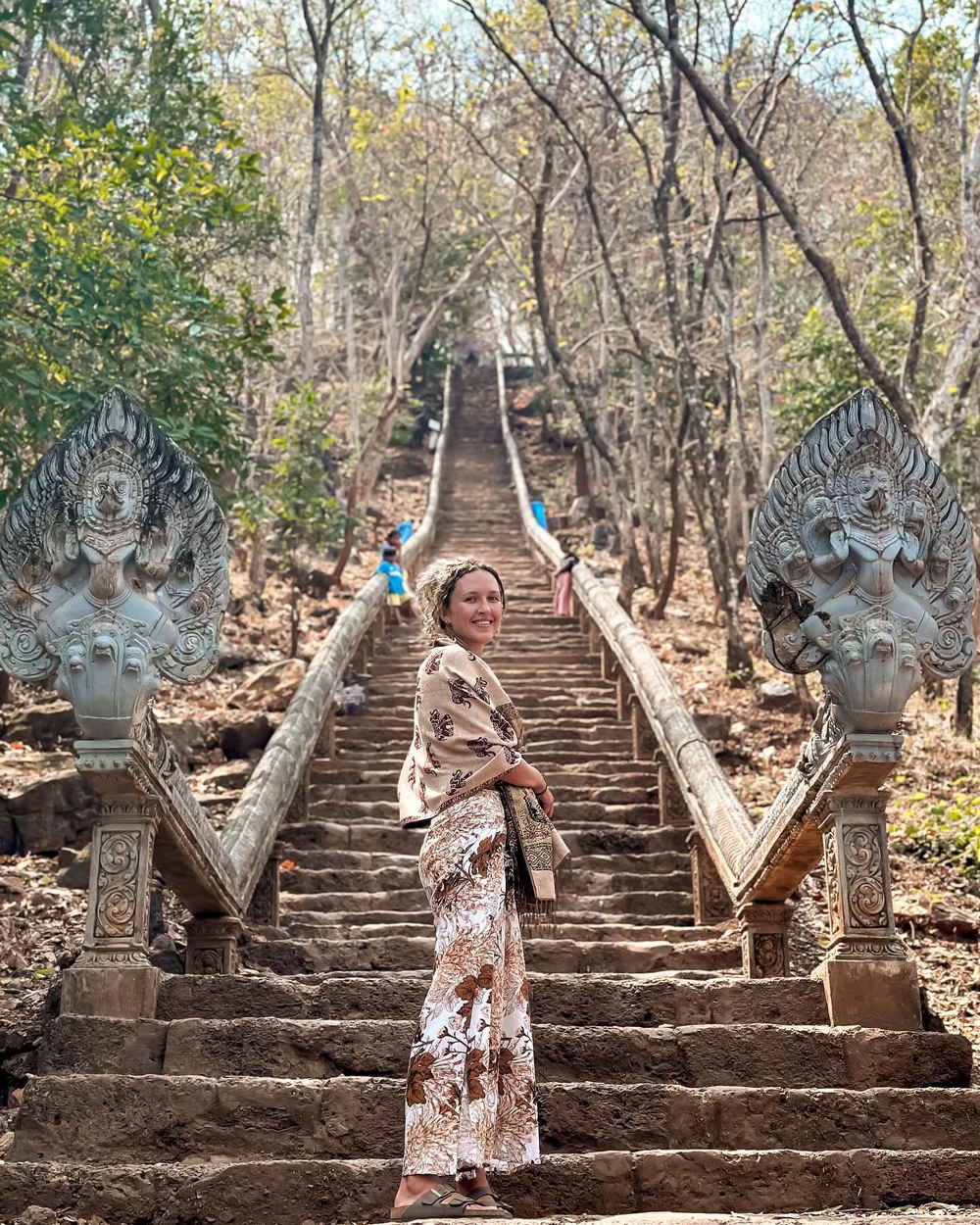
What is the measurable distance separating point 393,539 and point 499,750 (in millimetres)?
10006

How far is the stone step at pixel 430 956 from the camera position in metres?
5.58

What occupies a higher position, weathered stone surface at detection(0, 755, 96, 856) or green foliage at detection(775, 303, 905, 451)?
green foliage at detection(775, 303, 905, 451)

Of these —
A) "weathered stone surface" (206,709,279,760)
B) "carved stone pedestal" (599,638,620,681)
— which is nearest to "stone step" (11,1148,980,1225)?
"weathered stone surface" (206,709,279,760)

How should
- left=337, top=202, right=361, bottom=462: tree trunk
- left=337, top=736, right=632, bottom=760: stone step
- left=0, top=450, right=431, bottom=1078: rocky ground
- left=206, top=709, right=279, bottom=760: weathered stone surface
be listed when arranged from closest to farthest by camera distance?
left=0, top=450, right=431, bottom=1078: rocky ground
left=337, top=736, right=632, bottom=760: stone step
left=206, top=709, right=279, bottom=760: weathered stone surface
left=337, top=202, right=361, bottom=462: tree trunk

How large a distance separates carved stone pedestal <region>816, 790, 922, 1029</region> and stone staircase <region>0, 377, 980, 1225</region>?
12cm

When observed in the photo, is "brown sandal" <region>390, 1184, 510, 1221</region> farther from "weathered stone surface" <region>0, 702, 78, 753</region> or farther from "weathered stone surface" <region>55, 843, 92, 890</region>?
"weathered stone surface" <region>0, 702, 78, 753</region>

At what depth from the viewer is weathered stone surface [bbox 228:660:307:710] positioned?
1041 centimetres

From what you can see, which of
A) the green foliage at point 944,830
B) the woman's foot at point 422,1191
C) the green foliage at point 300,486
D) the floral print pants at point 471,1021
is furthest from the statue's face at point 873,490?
the green foliage at point 300,486

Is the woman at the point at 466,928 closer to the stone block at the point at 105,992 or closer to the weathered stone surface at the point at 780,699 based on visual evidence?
the stone block at the point at 105,992

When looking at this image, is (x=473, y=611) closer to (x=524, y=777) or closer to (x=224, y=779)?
(x=524, y=777)

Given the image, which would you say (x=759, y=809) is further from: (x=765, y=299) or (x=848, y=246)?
(x=848, y=246)

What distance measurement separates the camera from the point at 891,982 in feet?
14.8

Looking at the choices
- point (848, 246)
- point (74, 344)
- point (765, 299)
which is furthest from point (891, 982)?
point (848, 246)

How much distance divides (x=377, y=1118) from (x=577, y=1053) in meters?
0.73
